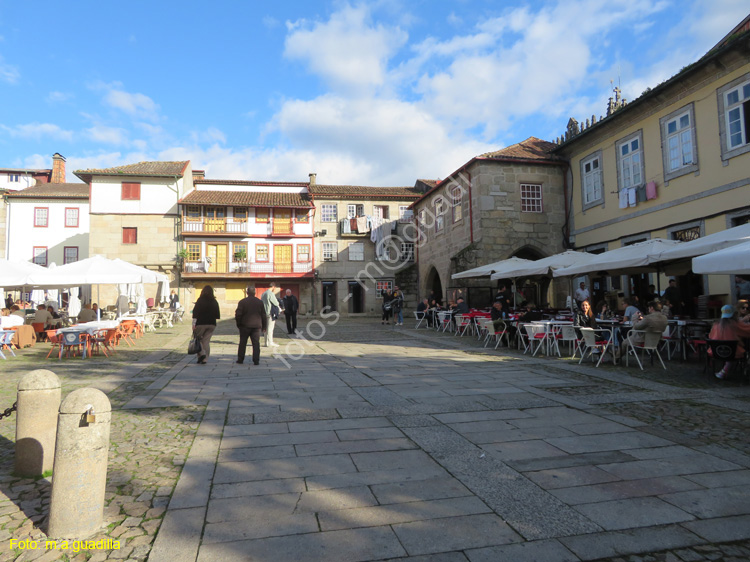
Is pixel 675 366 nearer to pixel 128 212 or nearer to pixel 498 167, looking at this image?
pixel 498 167

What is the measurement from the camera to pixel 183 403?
568 centimetres

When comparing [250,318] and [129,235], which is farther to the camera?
[129,235]

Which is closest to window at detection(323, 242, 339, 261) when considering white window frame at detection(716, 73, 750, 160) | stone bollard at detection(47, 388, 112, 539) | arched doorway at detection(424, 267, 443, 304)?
arched doorway at detection(424, 267, 443, 304)

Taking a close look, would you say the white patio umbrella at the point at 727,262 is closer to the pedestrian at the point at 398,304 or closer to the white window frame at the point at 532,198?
the white window frame at the point at 532,198

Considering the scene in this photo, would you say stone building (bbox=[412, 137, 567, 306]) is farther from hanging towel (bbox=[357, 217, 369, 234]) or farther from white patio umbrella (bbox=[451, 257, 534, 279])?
hanging towel (bbox=[357, 217, 369, 234])

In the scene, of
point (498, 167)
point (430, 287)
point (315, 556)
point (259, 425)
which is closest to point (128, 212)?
point (430, 287)

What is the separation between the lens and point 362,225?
34125mm

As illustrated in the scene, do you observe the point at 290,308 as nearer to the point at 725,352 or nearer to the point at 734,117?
the point at 725,352

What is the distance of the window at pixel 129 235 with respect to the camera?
1200 inches

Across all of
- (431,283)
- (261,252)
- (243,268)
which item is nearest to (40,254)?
(243,268)

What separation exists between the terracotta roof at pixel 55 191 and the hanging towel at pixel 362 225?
1997 cm

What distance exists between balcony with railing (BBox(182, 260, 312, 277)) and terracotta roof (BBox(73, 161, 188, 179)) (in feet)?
20.0

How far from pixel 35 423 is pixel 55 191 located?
39402 mm

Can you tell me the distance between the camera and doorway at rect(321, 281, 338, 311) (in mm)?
34156
